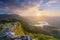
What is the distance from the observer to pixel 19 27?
9.55ft

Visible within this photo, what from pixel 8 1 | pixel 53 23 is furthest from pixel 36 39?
pixel 8 1

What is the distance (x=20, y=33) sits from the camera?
287cm

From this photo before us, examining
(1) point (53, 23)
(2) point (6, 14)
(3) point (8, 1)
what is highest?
(3) point (8, 1)

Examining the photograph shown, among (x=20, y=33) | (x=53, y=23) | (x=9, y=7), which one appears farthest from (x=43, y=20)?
(x=9, y=7)

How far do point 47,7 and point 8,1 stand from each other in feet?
2.29

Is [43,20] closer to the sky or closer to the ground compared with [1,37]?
closer to the sky

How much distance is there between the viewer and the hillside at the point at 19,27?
9.44 ft

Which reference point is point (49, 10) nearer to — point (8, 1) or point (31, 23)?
point (31, 23)

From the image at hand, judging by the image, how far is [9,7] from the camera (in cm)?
301

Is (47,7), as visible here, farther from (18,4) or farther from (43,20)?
(18,4)

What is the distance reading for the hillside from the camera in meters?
2.88

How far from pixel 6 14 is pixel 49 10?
756 millimetres

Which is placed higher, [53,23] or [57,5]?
[57,5]

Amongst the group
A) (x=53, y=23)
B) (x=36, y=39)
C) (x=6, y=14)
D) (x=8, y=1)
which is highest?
(x=8, y=1)
